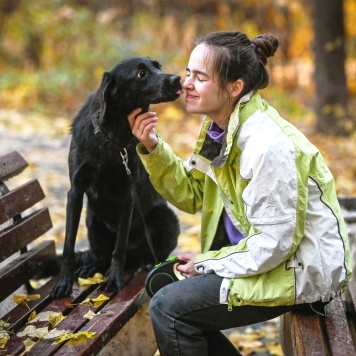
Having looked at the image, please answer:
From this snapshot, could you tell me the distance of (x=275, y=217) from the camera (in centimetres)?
242

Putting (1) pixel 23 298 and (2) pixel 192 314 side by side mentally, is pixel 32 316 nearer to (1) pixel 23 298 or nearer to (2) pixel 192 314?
(1) pixel 23 298

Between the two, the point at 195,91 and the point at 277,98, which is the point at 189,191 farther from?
the point at 277,98

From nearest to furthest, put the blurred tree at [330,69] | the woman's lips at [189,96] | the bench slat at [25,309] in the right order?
the woman's lips at [189,96]
the bench slat at [25,309]
the blurred tree at [330,69]

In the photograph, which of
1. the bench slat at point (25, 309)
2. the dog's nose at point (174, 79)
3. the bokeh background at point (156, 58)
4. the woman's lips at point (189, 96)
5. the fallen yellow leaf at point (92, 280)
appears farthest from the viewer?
the bokeh background at point (156, 58)

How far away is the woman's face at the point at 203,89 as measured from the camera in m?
2.70

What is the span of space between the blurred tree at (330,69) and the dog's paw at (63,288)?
6.35 meters

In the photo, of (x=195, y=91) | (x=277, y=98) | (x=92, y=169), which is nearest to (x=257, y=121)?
(x=195, y=91)

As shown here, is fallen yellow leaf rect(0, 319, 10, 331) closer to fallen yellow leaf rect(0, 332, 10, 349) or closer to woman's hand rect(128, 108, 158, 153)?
fallen yellow leaf rect(0, 332, 10, 349)

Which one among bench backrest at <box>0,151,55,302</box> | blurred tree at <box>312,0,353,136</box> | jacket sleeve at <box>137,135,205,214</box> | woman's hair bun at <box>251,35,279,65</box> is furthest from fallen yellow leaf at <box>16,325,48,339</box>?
blurred tree at <box>312,0,353,136</box>

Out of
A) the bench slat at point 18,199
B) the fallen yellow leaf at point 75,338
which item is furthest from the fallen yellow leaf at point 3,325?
the bench slat at point 18,199

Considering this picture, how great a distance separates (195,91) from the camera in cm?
274

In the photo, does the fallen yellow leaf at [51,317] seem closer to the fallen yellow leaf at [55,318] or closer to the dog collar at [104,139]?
the fallen yellow leaf at [55,318]

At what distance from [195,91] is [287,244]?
780 mm

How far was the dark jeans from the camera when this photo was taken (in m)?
2.56
